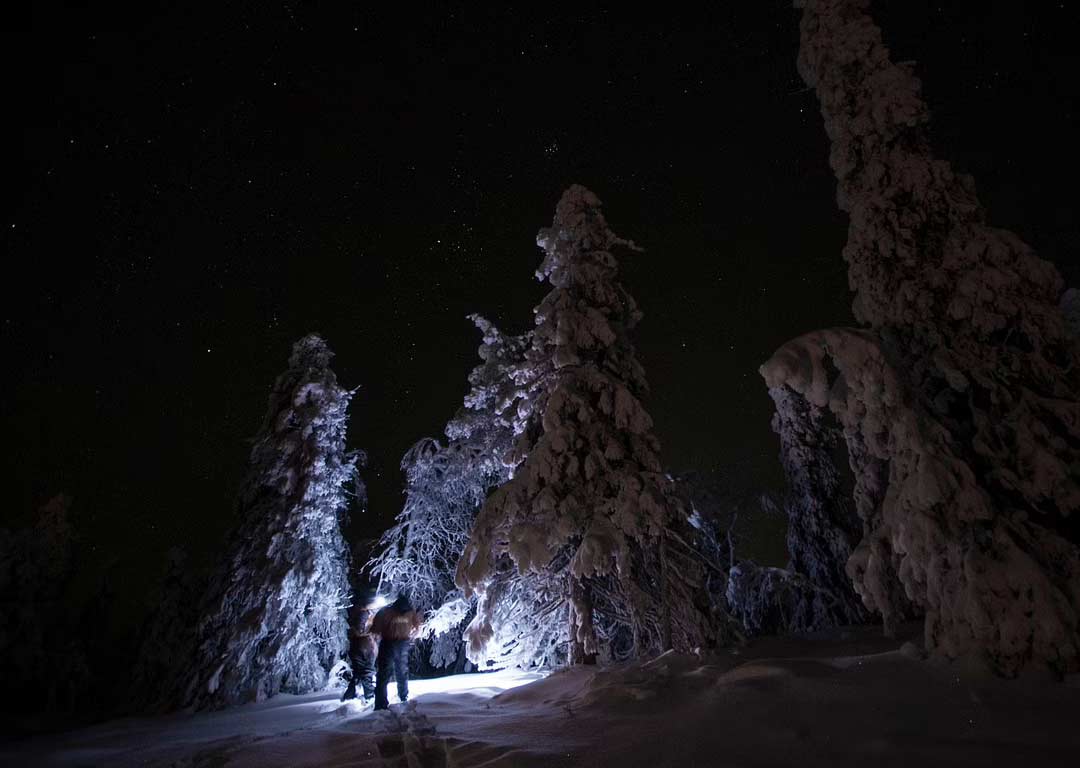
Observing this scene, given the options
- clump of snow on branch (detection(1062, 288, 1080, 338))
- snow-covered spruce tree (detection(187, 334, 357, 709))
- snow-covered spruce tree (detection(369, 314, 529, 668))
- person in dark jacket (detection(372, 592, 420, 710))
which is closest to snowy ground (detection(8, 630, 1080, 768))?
person in dark jacket (detection(372, 592, 420, 710))

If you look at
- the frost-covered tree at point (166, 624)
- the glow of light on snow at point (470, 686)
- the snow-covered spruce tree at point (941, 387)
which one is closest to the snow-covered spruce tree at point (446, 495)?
the glow of light on snow at point (470, 686)

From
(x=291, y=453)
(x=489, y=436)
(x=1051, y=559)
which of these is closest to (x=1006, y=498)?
(x=1051, y=559)

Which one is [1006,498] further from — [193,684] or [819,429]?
[193,684]

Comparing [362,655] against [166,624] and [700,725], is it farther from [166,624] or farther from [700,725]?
[166,624]

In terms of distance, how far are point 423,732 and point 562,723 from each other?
153 centimetres

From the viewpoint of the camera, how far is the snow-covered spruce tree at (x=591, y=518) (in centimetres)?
1022

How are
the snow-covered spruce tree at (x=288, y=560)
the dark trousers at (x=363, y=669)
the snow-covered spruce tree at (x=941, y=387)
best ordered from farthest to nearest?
1. the snow-covered spruce tree at (x=288, y=560)
2. the dark trousers at (x=363, y=669)
3. the snow-covered spruce tree at (x=941, y=387)

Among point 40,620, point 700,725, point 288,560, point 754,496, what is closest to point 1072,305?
point 754,496

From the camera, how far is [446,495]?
16.9 m

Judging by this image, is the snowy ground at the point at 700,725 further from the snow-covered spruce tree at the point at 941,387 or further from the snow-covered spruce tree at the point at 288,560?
the snow-covered spruce tree at the point at 288,560

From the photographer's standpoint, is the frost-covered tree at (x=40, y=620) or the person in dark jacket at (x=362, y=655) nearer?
the person in dark jacket at (x=362, y=655)

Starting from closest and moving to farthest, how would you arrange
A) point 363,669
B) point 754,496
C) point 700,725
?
1. point 700,725
2. point 363,669
3. point 754,496

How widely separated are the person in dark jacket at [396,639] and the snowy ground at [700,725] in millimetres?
822

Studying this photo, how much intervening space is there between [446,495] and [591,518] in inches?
288
